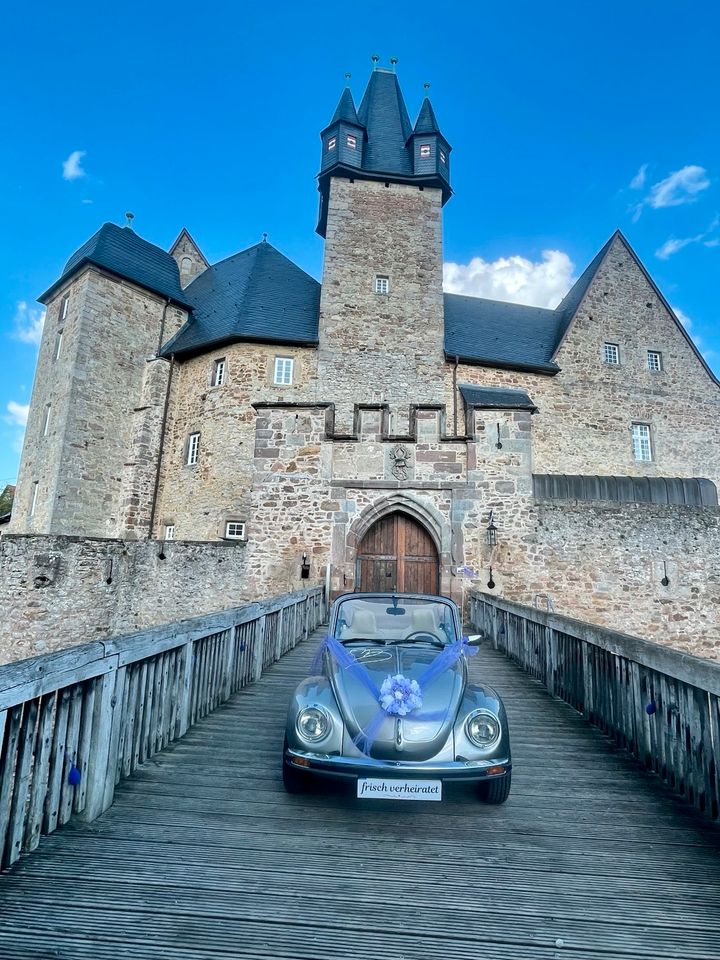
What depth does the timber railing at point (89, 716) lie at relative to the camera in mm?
2682

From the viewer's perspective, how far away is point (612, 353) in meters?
20.9

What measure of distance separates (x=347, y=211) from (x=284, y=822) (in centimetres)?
2037

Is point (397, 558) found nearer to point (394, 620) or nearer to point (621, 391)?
point (394, 620)

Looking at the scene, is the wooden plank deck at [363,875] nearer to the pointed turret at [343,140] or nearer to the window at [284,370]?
the window at [284,370]

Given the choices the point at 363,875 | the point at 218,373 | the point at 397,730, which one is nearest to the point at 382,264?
the point at 218,373

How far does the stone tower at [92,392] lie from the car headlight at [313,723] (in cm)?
1625

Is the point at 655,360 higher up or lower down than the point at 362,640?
higher up

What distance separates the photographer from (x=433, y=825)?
10.9 feet

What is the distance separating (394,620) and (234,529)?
42.5 feet

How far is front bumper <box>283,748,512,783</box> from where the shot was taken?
322cm

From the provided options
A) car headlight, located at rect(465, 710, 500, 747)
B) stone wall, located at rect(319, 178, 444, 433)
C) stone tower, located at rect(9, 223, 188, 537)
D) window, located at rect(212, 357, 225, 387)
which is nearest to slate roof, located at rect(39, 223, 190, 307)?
stone tower, located at rect(9, 223, 188, 537)

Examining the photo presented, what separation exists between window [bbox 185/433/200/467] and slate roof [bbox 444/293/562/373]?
364 inches

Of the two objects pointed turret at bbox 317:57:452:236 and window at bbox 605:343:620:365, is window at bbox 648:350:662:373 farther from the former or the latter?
pointed turret at bbox 317:57:452:236

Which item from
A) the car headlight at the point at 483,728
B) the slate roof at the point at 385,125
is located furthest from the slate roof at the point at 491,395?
the car headlight at the point at 483,728
